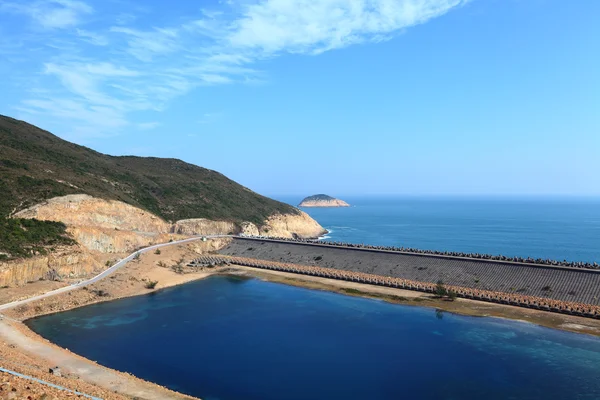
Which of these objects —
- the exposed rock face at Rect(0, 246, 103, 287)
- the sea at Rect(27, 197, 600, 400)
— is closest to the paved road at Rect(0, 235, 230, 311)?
the exposed rock face at Rect(0, 246, 103, 287)

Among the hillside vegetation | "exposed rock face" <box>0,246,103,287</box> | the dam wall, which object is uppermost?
the hillside vegetation

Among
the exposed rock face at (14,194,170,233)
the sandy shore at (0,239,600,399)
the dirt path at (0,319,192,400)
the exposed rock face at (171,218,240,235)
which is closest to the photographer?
the dirt path at (0,319,192,400)

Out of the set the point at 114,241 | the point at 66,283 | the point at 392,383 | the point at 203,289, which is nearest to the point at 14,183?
the point at 114,241

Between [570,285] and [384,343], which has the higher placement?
[570,285]

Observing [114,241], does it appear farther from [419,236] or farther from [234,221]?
[419,236]

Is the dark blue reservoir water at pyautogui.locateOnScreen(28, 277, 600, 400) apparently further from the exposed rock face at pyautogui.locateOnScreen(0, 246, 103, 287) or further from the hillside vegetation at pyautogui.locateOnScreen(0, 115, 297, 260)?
the hillside vegetation at pyautogui.locateOnScreen(0, 115, 297, 260)

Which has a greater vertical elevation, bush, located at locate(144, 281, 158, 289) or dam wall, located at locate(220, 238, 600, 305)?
dam wall, located at locate(220, 238, 600, 305)
